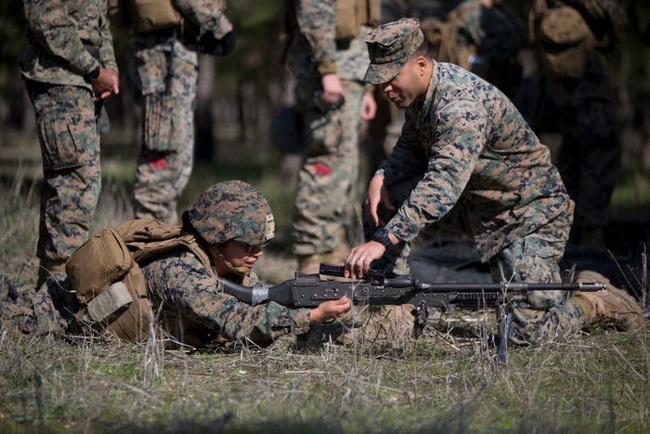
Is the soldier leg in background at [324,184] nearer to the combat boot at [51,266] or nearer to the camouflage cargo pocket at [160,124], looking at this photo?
the camouflage cargo pocket at [160,124]

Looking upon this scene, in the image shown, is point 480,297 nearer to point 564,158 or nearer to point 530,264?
point 530,264

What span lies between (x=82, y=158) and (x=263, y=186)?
7.92m

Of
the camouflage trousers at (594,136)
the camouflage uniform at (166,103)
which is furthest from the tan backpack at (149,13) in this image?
the camouflage trousers at (594,136)

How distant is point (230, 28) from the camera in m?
6.85

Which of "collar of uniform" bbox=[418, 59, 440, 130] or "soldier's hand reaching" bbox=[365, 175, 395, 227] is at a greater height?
"collar of uniform" bbox=[418, 59, 440, 130]

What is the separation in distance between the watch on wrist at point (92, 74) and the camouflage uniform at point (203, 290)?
3.98 ft

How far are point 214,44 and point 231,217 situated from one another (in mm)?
2457

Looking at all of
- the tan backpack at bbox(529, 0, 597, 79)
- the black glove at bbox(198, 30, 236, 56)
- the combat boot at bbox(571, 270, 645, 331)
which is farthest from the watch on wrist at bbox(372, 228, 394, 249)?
the tan backpack at bbox(529, 0, 597, 79)

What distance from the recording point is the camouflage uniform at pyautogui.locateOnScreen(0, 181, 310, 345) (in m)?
4.71

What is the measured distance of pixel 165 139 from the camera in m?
6.56

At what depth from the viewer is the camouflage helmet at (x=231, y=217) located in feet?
15.6

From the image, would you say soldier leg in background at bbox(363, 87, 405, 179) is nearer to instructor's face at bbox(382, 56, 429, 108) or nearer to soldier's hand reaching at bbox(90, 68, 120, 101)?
soldier's hand reaching at bbox(90, 68, 120, 101)

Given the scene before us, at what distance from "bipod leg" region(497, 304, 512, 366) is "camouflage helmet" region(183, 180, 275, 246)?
1225 mm

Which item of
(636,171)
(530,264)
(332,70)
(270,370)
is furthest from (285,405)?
(636,171)
